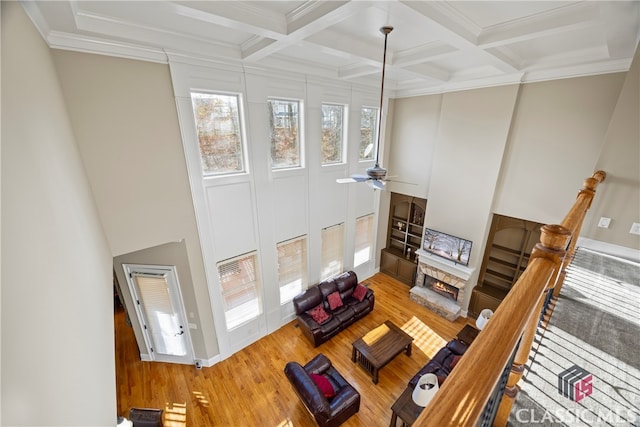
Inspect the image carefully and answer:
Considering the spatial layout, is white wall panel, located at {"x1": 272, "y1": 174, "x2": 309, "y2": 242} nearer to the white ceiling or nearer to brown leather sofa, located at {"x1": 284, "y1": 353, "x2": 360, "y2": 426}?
the white ceiling

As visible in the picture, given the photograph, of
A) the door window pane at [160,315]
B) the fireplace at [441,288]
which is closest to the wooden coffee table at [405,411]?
the fireplace at [441,288]

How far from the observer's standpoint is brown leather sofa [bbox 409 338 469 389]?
4.42 m

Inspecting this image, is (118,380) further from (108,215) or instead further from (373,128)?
(373,128)

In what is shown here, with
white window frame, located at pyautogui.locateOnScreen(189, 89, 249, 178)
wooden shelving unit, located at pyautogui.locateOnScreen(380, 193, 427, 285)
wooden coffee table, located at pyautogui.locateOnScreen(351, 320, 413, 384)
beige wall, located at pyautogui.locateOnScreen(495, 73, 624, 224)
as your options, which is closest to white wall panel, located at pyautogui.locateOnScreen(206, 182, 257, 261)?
white window frame, located at pyautogui.locateOnScreen(189, 89, 249, 178)

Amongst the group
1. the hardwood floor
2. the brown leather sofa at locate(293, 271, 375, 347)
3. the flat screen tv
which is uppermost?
the flat screen tv

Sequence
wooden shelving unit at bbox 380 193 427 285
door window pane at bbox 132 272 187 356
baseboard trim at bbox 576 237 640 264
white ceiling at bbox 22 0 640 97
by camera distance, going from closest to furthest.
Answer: white ceiling at bbox 22 0 640 97 → baseboard trim at bbox 576 237 640 264 → door window pane at bbox 132 272 187 356 → wooden shelving unit at bbox 380 193 427 285

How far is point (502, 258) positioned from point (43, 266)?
7175 mm

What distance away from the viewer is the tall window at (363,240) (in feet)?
23.8

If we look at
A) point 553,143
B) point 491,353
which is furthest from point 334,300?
point 491,353

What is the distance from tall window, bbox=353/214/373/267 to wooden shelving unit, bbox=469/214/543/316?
280cm

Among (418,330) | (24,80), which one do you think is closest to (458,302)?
(418,330)

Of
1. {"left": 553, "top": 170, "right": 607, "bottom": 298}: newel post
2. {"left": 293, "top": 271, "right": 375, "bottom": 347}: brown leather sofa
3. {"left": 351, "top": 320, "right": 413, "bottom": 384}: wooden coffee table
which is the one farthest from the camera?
{"left": 293, "top": 271, "right": 375, "bottom": 347}: brown leather sofa

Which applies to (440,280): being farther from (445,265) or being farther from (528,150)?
(528,150)

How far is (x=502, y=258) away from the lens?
579cm
